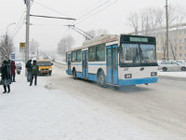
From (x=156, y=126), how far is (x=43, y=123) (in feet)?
9.38

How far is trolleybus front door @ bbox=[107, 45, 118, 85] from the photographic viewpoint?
962 centimetres

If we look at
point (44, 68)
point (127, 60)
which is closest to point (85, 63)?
point (127, 60)

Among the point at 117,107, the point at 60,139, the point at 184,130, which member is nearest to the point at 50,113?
the point at 60,139

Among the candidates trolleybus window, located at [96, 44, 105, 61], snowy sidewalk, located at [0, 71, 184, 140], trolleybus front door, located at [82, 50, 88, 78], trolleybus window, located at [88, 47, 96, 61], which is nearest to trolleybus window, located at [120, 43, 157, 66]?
trolleybus window, located at [96, 44, 105, 61]

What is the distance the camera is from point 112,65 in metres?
10.0

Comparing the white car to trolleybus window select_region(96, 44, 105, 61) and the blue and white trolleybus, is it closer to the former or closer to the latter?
the blue and white trolleybus

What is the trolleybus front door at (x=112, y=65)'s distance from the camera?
31.6 ft

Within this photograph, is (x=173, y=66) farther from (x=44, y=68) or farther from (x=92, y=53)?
(x=44, y=68)

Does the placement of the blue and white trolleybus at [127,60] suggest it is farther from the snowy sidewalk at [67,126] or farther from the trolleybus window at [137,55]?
the snowy sidewalk at [67,126]

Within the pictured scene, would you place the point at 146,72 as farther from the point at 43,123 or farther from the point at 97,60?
the point at 43,123

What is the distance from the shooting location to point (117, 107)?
6.57 meters

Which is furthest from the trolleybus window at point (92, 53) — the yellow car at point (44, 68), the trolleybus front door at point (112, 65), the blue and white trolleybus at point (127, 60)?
the yellow car at point (44, 68)

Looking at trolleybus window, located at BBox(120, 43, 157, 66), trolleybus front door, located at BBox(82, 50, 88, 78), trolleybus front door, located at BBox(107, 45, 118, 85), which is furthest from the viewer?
trolleybus front door, located at BBox(82, 50, 88, 78)

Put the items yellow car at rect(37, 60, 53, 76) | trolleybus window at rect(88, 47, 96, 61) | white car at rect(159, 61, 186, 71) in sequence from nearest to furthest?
trolleybus window at rect(88, 47, 96, 61) < yellow car at rect(37, 60, 53, 76) < white car at rect(159, 61, 186, 71)
